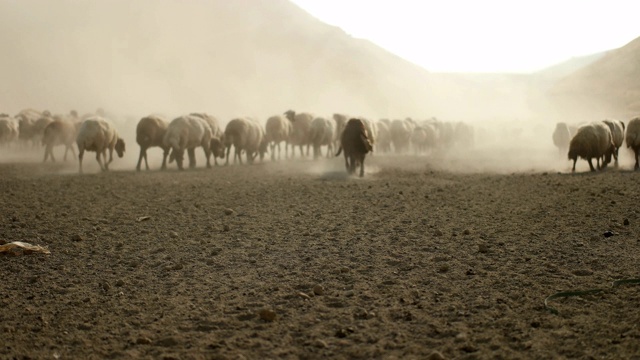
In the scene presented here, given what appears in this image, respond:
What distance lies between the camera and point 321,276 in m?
6.87

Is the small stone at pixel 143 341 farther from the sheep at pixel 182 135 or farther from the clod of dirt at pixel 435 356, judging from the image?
the sheep at pixel 182 135

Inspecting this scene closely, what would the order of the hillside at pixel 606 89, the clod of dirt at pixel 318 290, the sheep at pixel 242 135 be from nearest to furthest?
the clod of dirt at pixel 318 290, the sheep at pixel 242 135, the hillside at pixel 606 89

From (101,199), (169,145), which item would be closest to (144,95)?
(169,145)

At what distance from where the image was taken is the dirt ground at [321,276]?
5023 mm

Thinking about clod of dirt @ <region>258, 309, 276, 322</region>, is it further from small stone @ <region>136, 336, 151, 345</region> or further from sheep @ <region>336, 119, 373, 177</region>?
sheep @ <region>336, 119, 373, 177</region>

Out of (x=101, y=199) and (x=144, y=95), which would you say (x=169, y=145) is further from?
(x=144, y=95)

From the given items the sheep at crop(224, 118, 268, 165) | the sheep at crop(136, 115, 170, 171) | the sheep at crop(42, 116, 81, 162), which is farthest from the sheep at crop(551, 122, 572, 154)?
the sheep at crop(42, 116, 81, 162)

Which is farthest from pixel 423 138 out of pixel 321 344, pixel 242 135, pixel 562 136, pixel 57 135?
pixel 321 344

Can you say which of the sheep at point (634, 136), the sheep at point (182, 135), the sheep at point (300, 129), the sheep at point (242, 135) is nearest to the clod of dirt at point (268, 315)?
the sheep at point (182, 135)

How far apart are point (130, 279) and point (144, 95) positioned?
317 ft

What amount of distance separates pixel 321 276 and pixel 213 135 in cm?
1802

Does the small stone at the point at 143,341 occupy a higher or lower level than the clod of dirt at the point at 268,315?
lower

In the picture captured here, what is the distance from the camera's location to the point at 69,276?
7.08m

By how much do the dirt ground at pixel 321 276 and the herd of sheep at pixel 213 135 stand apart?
6.18 m
